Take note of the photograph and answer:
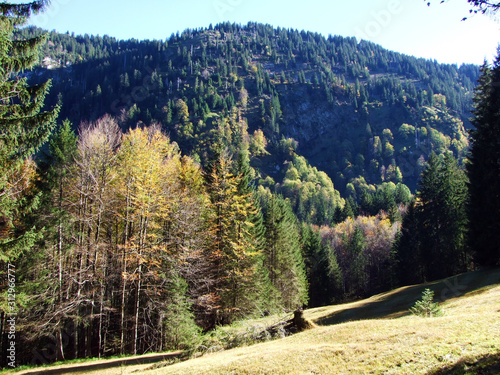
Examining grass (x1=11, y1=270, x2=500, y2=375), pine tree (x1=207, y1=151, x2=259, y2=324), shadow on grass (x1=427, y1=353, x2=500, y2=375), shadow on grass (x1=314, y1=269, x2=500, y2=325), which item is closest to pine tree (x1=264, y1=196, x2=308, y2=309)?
shadow on grass (x1=314, y1=269, x2=500, y2=325)

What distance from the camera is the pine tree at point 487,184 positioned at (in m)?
24.8

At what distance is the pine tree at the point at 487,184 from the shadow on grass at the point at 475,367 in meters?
22.5

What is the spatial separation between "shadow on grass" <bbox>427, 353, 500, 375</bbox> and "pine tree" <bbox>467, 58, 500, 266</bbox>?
2247cm

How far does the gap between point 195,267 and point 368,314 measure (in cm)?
1273

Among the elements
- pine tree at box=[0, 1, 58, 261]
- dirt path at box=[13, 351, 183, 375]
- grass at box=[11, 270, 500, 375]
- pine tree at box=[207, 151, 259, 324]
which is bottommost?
dirt path at box=[13, 351, 183, 375]

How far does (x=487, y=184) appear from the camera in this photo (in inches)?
1032

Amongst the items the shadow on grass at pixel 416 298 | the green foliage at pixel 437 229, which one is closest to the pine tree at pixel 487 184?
the shadow on grass at pixel 416 298

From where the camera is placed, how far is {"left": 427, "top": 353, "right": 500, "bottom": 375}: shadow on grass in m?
6.09

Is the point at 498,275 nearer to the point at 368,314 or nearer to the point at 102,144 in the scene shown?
the point at 368,314

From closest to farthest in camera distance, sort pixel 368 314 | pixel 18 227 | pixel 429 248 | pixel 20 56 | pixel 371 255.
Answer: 1. pixel 20 56
2. pixel 18 227
3. pixel 368 314
4. pixel 429 248
5. pixel 371 255

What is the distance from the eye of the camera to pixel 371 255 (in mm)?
69312

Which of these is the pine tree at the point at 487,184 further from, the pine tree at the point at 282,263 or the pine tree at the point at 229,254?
the pine tree at the point at 229,254

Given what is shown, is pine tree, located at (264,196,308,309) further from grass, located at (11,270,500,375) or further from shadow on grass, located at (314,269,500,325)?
grass, located at (11,270,500,375)

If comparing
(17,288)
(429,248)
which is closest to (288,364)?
(17,288)
